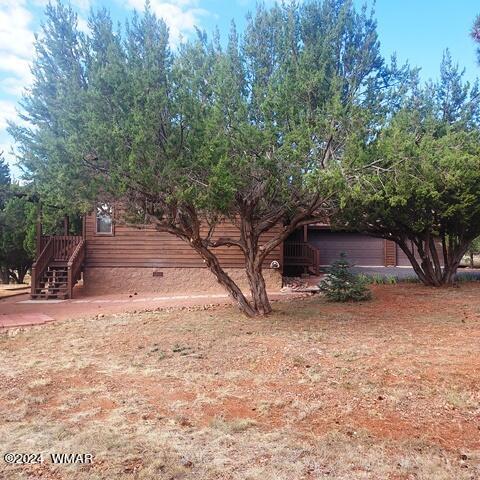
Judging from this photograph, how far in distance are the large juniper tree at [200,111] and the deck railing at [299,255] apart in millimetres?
8638

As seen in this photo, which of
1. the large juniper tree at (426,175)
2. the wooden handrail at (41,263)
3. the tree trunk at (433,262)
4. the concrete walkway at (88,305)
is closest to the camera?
the large juniper tree at (426,175)

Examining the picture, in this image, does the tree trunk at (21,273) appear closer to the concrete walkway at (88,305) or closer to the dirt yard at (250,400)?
the concrete walkway at (88,305)

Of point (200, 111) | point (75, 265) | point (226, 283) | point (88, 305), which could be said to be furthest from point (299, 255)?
point (200, 111)

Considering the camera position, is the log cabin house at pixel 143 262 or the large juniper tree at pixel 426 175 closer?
the large juniper tree at pixel 426 175

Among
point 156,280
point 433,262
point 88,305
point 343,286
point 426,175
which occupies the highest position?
point 426,175

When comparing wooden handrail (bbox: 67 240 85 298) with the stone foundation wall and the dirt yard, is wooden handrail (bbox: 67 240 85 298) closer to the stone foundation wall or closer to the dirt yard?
the stone foundation wall

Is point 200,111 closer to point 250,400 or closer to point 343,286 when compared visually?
point 250,400

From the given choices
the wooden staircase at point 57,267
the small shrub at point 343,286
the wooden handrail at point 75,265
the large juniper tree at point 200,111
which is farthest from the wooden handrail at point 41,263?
the small shrub at point 343,286

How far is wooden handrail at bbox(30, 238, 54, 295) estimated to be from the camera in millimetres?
11867

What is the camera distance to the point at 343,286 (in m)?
9.16

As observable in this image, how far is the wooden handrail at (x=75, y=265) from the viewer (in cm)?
1193

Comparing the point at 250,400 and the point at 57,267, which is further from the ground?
the point at 57,267

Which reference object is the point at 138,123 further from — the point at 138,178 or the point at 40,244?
the point at 40,244

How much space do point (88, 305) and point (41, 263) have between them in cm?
281
